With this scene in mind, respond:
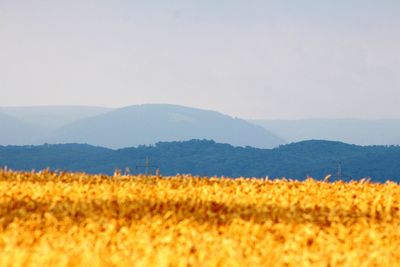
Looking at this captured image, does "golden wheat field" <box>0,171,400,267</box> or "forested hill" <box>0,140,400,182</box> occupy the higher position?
"forested hill" <box>0,140,400,182</box>

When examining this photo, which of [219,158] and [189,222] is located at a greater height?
[219,158]

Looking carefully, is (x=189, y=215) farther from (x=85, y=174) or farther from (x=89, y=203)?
(x=85, y=174)

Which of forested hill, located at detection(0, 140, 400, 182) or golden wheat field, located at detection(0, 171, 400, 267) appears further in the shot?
forested hill, located at detection(0, 140, 400, 182)

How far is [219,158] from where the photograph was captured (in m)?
178

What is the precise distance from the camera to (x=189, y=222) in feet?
37.8

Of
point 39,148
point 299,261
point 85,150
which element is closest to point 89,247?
point 299,261

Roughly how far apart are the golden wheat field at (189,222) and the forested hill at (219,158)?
14700 centimetres

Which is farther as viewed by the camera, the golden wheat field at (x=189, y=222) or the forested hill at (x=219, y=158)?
the forested hill at (x=219, y=158)

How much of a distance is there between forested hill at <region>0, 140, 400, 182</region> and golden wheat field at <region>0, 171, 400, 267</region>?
14700 centimetres

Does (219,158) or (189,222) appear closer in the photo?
(189,222)

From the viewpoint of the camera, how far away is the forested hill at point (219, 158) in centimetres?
16800

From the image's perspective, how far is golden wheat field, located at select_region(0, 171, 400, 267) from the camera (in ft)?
30.2

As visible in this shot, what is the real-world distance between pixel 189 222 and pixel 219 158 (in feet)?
546

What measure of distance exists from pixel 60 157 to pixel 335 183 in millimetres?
170094
